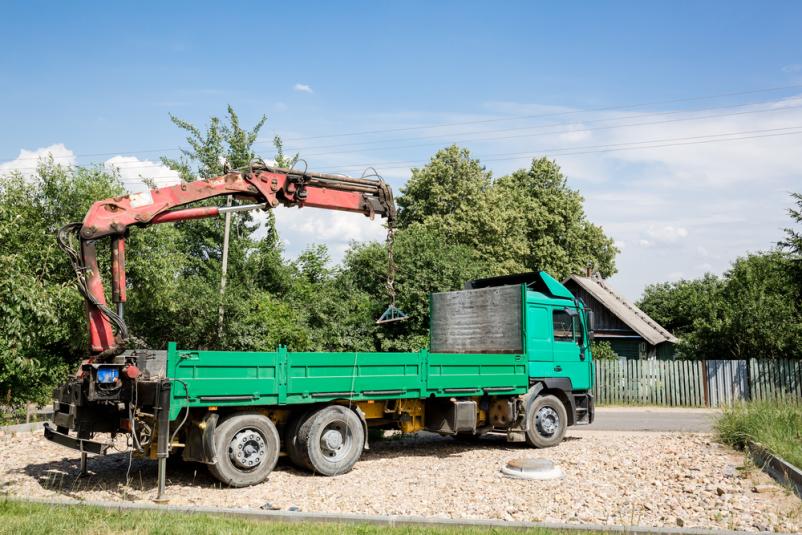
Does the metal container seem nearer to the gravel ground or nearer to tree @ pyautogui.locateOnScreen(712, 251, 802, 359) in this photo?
the gravel ground

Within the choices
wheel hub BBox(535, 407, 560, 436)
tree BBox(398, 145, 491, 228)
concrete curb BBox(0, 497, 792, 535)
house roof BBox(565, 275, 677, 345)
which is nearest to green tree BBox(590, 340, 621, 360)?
house roof BBox(565, 275, 677, 345)

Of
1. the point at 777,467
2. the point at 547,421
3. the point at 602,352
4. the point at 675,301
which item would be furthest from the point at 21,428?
the point at 675,301

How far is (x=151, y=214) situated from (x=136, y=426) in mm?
3210

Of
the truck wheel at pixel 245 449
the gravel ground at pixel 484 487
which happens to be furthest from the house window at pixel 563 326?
the truck wheel at pixel 245 449

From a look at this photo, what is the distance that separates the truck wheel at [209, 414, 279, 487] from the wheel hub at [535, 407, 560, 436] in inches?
226

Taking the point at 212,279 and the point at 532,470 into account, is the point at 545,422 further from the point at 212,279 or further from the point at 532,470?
the point at 212,279

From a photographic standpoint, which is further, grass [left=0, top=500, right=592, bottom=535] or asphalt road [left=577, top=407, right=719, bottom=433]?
asphalt road [left=577, top=407, right=719, bottom=433]

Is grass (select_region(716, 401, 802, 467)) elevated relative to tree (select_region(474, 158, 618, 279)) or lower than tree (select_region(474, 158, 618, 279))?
lower

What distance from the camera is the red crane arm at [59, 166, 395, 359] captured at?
10.1 meters

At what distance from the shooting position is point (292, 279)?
25031 mm

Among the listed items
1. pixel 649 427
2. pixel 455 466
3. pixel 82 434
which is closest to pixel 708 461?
pixel 455 466

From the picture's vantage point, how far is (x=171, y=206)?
1100 centimetres

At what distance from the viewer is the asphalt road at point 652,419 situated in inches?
681

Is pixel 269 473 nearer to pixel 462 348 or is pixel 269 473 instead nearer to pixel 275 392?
pixel 275 392
